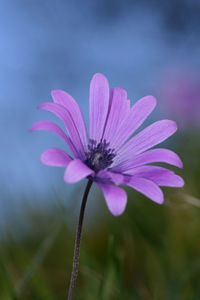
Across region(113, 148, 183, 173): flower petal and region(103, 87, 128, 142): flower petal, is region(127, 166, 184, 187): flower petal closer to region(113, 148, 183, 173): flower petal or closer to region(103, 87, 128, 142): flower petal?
region(113, 148, 183, 173): flower petal

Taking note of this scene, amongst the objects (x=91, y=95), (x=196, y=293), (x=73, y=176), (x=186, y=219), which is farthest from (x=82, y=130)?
(x=186, y=219)

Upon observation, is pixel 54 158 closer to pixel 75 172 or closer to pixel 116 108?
pixel 75 172

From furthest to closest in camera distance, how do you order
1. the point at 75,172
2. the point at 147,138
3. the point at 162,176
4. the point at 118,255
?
the point at 118,255, the point at 147,138, the point at 162,176, the point at 75,172

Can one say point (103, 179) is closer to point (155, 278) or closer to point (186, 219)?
point (155, 278)

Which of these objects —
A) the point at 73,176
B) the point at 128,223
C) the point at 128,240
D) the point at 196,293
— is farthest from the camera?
the point at 128,223

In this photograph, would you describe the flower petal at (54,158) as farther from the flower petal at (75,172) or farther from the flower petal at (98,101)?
the flower petal at (98,101)

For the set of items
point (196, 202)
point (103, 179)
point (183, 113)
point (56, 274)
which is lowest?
point (56, 274)

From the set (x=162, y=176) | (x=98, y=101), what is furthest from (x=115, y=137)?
(x=162, y=176)

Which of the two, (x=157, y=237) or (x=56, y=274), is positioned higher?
(x=157, y=237)
